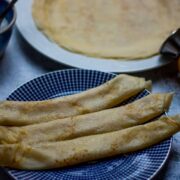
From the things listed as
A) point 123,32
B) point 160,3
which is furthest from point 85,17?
point 160,3

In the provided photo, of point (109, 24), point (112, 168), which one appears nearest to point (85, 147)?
point (112, 168)

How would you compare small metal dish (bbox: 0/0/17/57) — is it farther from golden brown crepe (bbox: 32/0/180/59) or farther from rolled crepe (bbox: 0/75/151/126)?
rolled crepe (bbox: 0/75/151/126)

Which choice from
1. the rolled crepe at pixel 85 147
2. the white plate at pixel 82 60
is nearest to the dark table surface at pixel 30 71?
the white plate at pixel 82 60

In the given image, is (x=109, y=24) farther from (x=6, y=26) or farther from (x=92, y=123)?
(x=92, y=123)

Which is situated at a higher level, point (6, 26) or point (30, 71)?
point (6, 26)

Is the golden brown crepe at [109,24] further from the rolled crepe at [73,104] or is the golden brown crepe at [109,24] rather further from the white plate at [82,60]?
the rolled crepe at [73,104]

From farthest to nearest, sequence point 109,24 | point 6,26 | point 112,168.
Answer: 1. point 109,24
2. point 6,26
3. point 112,168

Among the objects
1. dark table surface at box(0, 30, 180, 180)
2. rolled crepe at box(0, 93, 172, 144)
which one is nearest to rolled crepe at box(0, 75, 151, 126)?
rolled crepe at box(0, 93, 172, 144)

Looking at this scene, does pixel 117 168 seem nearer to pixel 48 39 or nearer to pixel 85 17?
pixel 48 39
